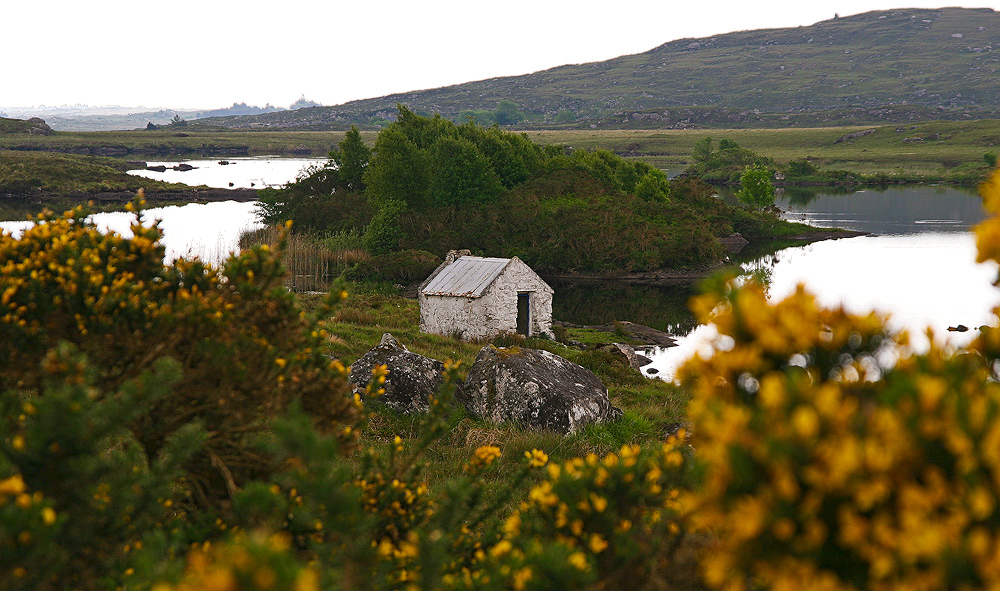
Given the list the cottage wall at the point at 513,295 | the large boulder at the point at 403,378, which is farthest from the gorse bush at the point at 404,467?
the cottage wall at the point at 513,295

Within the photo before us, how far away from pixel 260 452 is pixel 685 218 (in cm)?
6886

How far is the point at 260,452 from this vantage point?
5879 millimetres

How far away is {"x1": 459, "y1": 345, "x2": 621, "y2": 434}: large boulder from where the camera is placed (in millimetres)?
15852

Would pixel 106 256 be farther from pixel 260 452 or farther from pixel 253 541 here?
pixel 253 541

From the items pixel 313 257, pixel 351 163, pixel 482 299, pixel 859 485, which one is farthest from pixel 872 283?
pixel 859 485

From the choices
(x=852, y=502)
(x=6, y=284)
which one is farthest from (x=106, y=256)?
(x=852, y=502)

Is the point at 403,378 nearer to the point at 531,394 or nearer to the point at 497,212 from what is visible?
the point at 531,394

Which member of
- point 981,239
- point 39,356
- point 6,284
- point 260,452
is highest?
point 981,239

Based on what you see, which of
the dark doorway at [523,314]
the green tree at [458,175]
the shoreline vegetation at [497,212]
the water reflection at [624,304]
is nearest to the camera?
the dark doorway at [523,314]

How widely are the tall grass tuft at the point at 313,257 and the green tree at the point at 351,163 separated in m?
16.2

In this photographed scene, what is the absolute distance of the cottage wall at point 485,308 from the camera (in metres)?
31.3

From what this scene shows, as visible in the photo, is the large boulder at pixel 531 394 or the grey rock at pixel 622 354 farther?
the grey rock at pixel 622 354

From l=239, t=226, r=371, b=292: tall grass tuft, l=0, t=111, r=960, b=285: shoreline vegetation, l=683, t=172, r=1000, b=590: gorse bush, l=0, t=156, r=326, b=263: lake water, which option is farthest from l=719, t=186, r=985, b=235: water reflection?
l=683, t=172, r=1000, b=590: gorse bush

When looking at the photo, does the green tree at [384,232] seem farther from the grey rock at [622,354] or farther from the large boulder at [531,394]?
the large boulder at [531,394]
